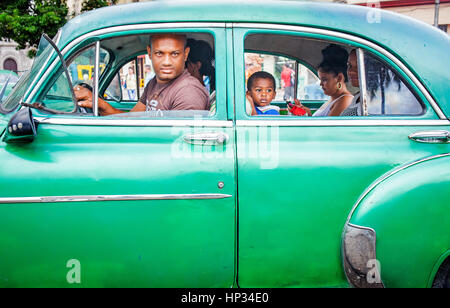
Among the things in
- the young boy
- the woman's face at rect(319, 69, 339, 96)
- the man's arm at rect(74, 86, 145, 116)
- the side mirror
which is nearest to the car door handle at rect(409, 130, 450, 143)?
the woman's face at rect(319, 69, 339, 96)

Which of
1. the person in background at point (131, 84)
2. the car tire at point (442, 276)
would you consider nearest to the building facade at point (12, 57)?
the person in background at point (131, 84)

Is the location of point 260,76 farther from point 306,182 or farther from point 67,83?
point 67,83

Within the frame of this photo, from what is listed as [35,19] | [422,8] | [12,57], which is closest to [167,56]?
[422,8]

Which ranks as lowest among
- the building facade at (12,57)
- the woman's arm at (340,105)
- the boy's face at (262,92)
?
the woman's arm at (340,105)

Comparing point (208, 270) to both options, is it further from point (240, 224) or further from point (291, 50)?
point (291, 50)

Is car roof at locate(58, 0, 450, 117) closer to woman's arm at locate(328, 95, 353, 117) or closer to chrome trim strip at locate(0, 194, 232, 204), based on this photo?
woman's arm at locate(328, 95, 353, 117)

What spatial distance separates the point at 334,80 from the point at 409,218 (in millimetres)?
1313

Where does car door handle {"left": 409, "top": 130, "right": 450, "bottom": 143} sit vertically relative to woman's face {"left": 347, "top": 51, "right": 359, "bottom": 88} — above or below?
below

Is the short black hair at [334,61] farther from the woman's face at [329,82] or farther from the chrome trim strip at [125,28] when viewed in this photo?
the chrome trim strip at [125,28]

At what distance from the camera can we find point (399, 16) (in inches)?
77.5

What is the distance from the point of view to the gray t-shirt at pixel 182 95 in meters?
2.09

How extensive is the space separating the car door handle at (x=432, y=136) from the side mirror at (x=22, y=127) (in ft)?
6.10

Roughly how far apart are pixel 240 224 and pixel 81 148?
0.87 metres

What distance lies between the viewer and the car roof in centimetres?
187
